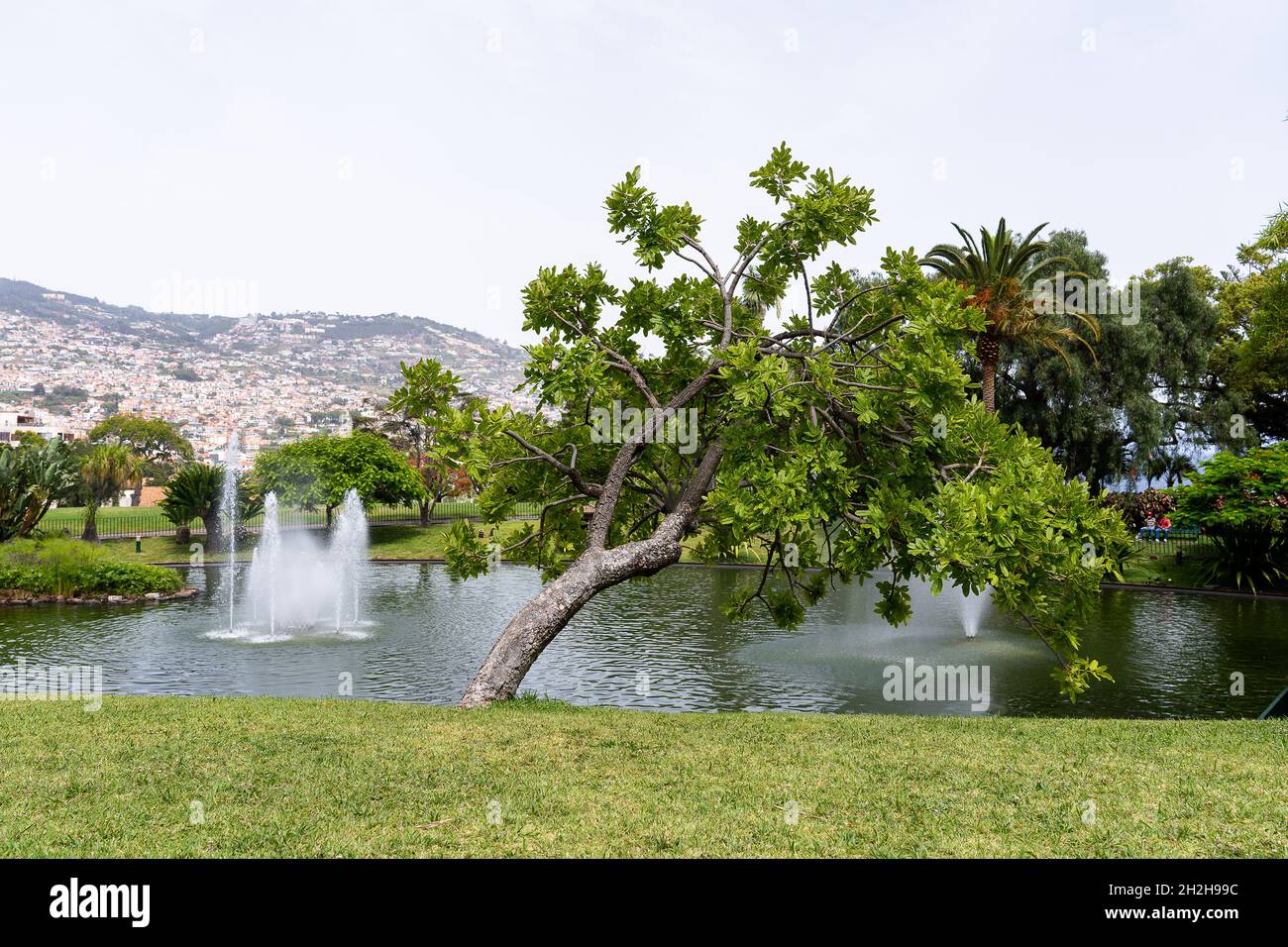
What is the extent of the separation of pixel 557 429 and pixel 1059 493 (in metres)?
6.16

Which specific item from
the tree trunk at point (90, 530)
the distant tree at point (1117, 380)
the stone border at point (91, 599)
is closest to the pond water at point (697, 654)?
the stone border at point (91, 599)

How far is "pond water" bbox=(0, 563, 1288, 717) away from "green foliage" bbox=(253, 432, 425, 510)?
66.2 feet

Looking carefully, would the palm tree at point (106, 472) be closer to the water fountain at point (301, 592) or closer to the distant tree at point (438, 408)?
the water fountain at point (301, 592)

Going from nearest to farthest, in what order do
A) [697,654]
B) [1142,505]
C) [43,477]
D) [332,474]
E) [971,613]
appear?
[697,654]
[971,613]
[43,477]
[1142,505]
[332,474]

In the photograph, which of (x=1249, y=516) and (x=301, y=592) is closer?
(x=301, y=592)

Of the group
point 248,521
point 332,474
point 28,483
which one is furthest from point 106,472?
point 28,483

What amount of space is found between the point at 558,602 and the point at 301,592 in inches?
738

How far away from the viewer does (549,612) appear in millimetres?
10938

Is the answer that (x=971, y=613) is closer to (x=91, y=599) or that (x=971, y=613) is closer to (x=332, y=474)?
(x=91, y=599)

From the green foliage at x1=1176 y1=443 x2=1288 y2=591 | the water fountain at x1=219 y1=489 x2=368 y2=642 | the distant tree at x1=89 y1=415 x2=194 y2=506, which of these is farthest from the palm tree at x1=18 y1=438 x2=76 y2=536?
the distant tree at x1=89 y1=415 x2=194 y2=506

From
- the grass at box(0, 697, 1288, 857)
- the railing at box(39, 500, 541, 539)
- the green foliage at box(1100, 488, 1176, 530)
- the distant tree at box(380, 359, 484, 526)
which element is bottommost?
the grass at box(0, 697, 1288, 857)

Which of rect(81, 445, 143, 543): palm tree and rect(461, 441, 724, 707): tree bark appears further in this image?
rect(81, 445, 143, 543): palm tree

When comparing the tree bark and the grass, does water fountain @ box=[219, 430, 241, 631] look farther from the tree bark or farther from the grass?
the grass

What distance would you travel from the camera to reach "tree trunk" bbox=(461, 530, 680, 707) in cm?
1086
